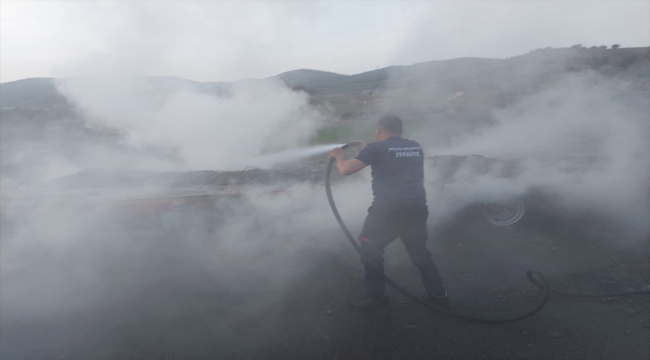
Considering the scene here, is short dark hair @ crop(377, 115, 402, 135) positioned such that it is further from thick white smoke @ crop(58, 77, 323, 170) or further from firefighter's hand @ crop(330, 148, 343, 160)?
thick white smoke @ crop(58, 77, 323, 170)

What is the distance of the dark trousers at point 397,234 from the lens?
3463mm

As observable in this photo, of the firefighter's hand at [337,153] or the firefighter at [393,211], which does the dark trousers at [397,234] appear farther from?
the firefighter's hand at [337,153]

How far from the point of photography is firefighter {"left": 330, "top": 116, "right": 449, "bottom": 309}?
11.4 ft

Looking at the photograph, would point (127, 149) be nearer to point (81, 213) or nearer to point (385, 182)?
point (81, 213)

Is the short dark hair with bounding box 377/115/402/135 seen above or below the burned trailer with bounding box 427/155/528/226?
above

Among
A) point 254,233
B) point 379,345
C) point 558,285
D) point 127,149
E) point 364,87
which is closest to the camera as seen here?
point 379,345

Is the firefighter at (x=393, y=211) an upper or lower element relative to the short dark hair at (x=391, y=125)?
lower

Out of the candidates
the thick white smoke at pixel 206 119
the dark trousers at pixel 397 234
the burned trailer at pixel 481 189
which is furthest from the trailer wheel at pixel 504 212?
the thick white smoke at pixel 206 119

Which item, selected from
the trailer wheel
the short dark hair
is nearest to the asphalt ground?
the trailer wheel

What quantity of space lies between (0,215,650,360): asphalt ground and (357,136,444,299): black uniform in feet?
0.97

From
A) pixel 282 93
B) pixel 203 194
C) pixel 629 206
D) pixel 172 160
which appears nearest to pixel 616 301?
pixel 629 206

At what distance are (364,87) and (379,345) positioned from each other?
40.6 ft

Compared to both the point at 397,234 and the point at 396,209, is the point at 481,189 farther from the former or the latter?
the point at 396,209

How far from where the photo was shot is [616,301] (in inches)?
143
